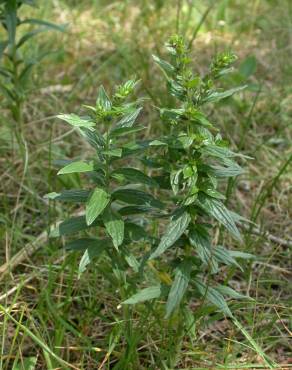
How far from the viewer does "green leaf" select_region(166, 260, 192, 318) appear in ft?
6.18

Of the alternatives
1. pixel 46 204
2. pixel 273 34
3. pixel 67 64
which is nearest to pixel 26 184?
pixel 46 204

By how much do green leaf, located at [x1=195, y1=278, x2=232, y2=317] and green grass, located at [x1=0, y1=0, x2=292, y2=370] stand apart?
0.12 metres

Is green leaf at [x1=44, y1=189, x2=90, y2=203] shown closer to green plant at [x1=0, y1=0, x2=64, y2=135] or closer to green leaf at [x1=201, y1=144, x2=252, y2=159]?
green leaf at [x1=201, y1=144, x2=252, y2=159]

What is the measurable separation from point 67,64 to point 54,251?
1.91m

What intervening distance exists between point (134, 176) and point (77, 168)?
210 mm

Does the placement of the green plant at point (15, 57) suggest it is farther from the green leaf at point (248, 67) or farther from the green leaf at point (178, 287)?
the green leaf at point (178, 287)

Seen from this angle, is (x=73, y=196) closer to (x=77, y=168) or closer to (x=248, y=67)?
(x=77, y=168)

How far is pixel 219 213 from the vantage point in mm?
1909

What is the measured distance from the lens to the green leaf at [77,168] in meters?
1.86

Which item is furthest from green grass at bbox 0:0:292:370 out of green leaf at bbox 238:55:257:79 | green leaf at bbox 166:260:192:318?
green leaf at bbox 166:260:192:318

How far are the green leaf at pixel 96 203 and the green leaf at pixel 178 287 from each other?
33 cm

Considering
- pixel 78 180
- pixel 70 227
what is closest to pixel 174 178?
pixel 70 227

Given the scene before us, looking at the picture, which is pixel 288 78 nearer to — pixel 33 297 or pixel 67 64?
pixel 67 64

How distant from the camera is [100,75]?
3887mm
